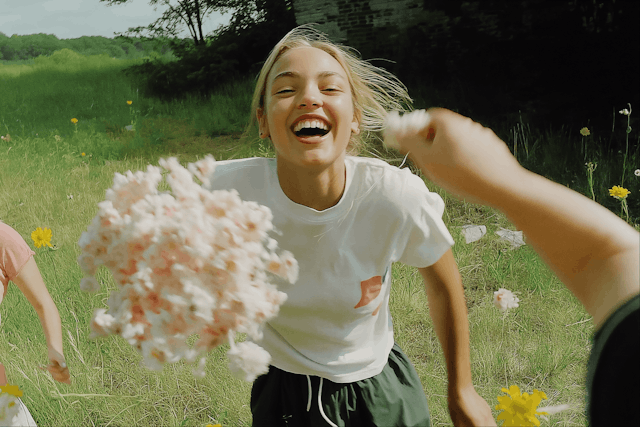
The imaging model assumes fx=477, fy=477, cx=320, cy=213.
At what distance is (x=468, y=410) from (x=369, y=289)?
45 cm

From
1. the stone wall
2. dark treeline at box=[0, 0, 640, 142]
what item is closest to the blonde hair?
dark treeline at box=[0, 0, 640, 142]

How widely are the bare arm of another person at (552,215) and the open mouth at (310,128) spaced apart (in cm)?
55

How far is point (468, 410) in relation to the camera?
54.5 inches

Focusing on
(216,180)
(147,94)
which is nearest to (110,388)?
(216,180)

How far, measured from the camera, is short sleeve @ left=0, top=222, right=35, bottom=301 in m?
1.56

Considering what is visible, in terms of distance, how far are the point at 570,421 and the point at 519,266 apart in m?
1.21

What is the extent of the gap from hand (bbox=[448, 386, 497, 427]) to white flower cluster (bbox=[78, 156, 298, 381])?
881mm

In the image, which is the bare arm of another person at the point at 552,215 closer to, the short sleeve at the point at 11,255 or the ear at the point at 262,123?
the ear at the point at 262,123

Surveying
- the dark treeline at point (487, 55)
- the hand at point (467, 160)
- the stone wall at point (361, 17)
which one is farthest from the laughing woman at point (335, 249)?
the stone wall at point (361, 17)

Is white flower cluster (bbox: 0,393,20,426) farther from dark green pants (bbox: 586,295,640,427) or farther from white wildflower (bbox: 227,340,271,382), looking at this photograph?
dark green pants (bbox: 586,295,640,427)

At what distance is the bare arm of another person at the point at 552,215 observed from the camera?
60cm

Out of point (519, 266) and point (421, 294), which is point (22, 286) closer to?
point (421, 294)

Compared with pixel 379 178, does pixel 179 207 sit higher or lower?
higher

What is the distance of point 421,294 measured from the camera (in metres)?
2.88
